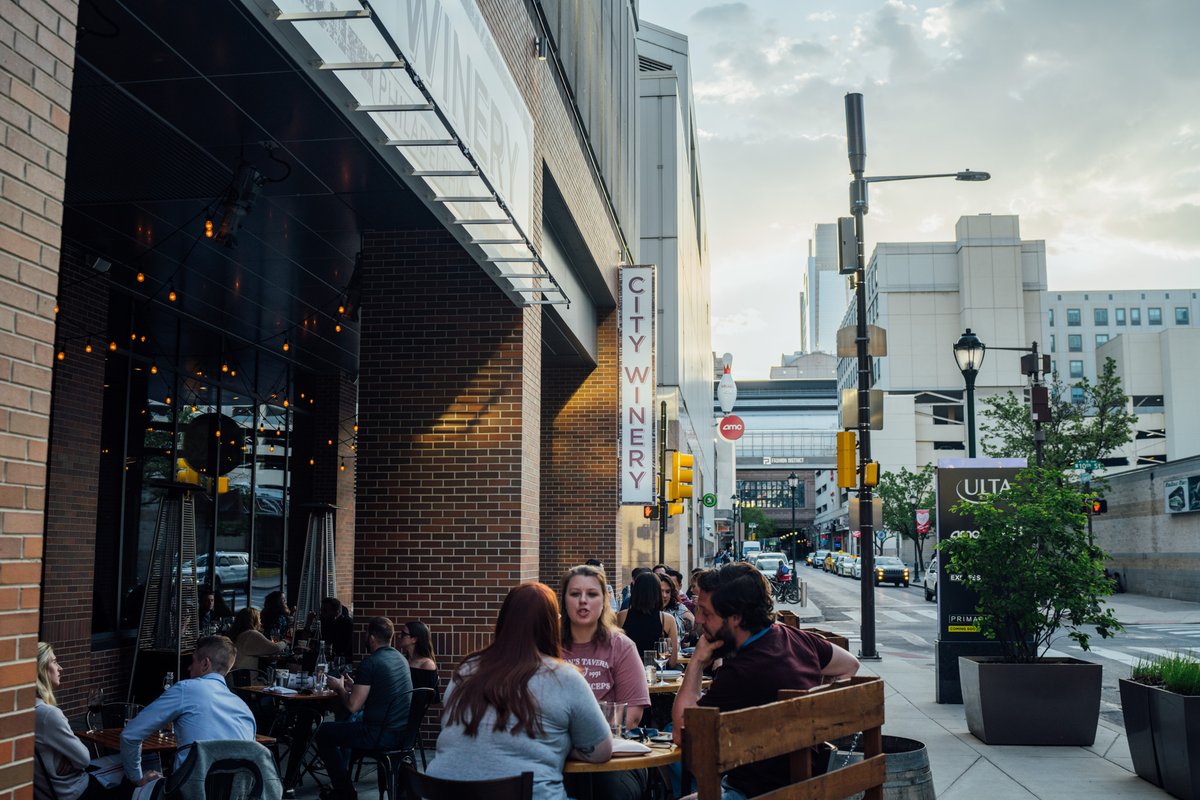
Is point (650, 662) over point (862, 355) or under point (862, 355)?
under

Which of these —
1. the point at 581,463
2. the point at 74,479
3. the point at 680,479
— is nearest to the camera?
the point at 74,479

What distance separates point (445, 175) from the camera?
25.1 feet

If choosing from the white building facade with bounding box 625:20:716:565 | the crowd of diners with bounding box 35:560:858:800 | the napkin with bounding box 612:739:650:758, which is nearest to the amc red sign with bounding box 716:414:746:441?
the white building facade with bounding box 625:20:716:565

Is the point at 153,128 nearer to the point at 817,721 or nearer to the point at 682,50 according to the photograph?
the point at 817,721

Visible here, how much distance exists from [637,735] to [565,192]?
892cm

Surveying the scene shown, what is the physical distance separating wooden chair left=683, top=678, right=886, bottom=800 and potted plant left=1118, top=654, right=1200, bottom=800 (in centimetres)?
406

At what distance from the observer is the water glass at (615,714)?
6.57 meters

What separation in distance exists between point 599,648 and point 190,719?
2443 millimetres

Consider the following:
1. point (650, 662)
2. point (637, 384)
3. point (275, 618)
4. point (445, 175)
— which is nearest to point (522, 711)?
point (445, 175)

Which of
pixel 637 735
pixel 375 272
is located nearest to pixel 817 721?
pixel 637 735

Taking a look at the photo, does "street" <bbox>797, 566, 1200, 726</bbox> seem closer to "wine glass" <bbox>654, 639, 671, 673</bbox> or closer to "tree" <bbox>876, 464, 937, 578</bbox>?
"wine glass" <bbox>654, 639, 671, 673</bbox>

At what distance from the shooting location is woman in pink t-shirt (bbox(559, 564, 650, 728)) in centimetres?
687

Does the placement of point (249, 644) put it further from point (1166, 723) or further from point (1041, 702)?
point (1166, 723)

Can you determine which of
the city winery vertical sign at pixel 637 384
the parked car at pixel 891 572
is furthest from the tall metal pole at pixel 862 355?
the parked car at pixel 891 572
